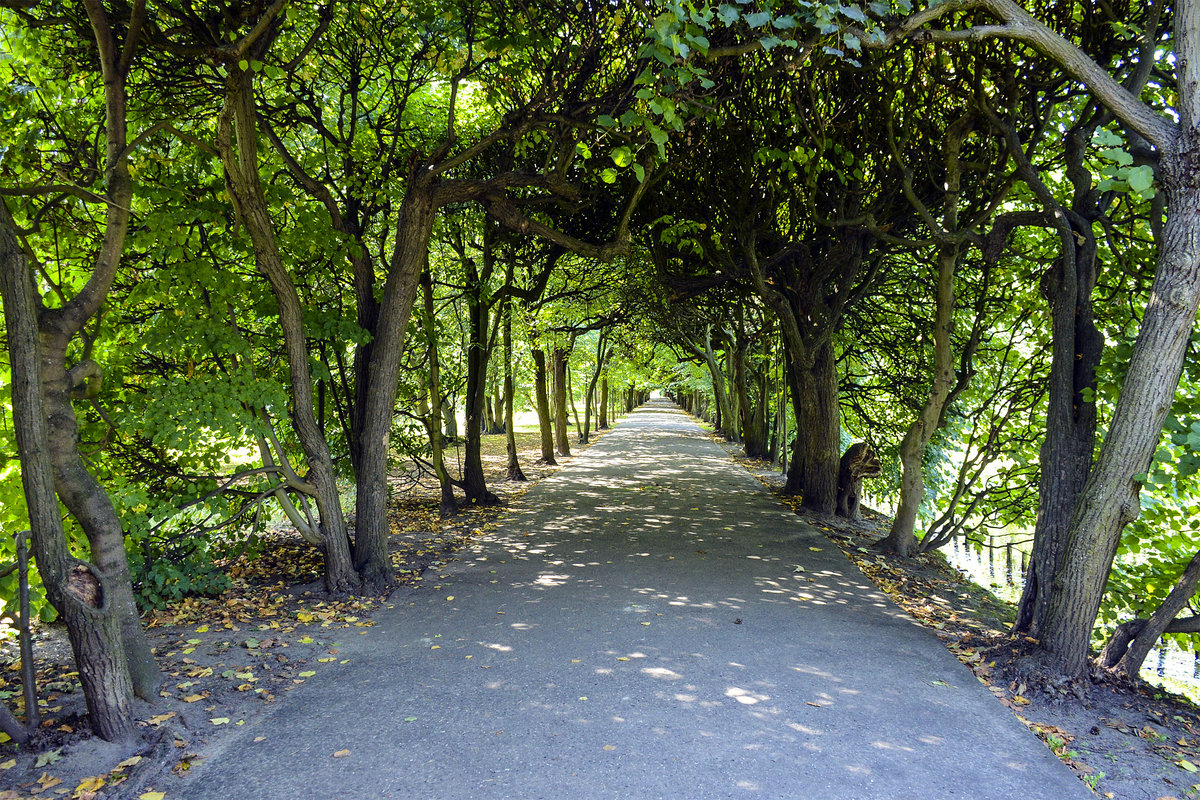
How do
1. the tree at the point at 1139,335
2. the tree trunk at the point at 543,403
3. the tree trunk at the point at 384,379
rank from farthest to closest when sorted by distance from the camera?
the tree trunk at the point at 543,403
the tree trunk at the point at 384,379
the tree at the point at 1139,335

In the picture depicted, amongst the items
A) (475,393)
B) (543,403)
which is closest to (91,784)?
(475,393)

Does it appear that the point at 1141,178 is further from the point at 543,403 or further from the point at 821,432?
the point at 543,403

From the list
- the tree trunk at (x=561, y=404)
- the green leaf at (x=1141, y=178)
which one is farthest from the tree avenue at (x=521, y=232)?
the tree trunk at (x=561, y=404)

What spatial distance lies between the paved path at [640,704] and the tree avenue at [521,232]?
951 mm

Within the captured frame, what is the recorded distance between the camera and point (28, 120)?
20.6ft

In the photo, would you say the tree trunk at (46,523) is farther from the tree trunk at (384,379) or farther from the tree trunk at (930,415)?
the tree trunk at (930,415)

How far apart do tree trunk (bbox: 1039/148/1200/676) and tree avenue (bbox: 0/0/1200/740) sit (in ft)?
0.06

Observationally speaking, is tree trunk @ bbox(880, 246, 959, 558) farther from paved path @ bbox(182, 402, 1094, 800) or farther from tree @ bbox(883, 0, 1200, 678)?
tree @ bbox(883, 0, 1200, 678)

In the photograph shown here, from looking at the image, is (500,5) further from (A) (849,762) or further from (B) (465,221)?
(A) (849,762)

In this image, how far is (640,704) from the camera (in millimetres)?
4512

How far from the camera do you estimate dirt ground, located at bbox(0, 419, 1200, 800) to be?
3604mm

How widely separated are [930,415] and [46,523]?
8613 millimetres

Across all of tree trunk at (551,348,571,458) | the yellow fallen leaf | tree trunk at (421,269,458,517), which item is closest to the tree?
the yellow fallen leaf

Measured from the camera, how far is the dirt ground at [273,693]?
142 inches
